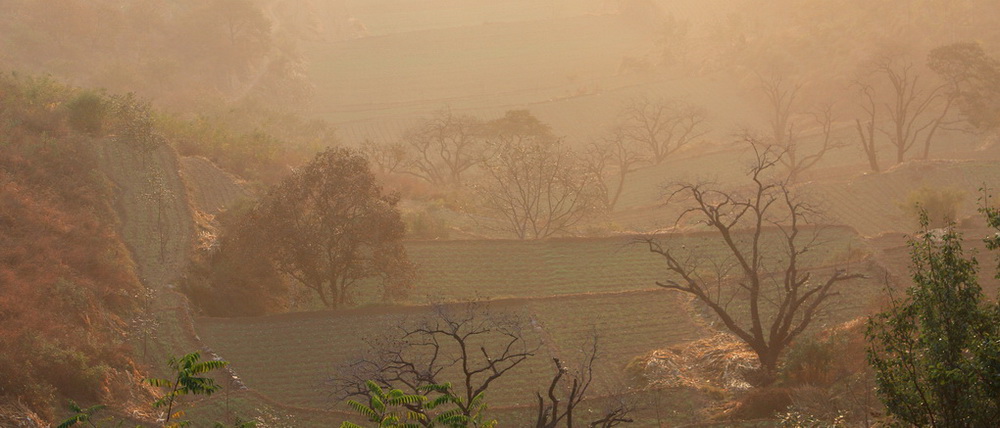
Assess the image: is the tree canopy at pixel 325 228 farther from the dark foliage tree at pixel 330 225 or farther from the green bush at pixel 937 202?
the green bush at pixel 937 202

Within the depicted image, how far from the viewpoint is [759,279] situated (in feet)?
134

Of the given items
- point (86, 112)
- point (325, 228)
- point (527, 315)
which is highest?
point (86, 112)

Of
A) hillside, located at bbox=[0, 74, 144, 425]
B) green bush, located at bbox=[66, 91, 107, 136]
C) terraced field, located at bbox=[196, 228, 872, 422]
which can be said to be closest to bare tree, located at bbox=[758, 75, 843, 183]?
terraced field, located at bbox=[196, 228, 872, 422]

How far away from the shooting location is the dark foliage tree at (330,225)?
3750 centimetres

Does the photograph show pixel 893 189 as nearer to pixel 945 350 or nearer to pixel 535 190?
pixel 535 190

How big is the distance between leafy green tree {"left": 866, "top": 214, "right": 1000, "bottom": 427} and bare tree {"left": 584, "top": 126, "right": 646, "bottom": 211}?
151ft

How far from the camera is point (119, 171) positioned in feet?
141

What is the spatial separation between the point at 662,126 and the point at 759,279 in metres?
41.1

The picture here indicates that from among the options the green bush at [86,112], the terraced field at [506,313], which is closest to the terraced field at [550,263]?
the terraced field at [506,313]

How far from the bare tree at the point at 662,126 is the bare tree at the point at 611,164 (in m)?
1.32

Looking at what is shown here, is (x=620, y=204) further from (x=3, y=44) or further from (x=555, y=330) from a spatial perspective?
(x=3, y=44)

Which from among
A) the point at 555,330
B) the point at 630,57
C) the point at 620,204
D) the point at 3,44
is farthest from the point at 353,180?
the point at 630,57

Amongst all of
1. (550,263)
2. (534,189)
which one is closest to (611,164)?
(534,189)

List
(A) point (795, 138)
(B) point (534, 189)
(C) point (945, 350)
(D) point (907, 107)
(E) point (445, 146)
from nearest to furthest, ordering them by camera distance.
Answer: (C) point (945, 350) → (B) point (534, 189) → (D) point (907, 107) → (E) point (445, 146) → (A) point (795, 138)
